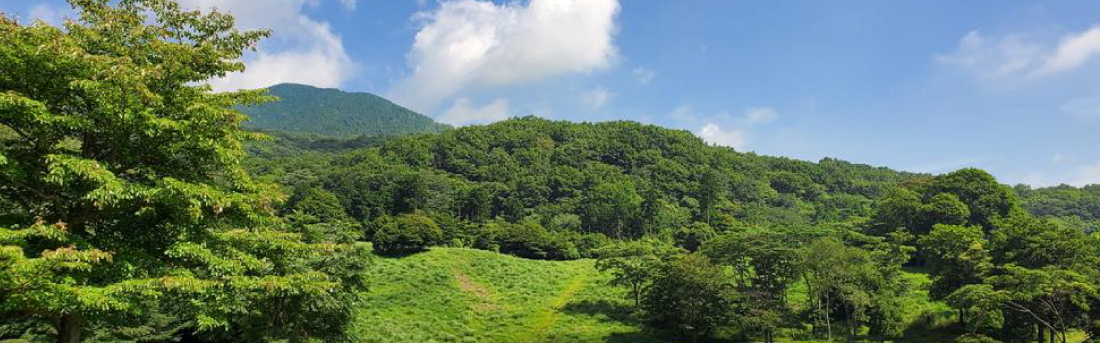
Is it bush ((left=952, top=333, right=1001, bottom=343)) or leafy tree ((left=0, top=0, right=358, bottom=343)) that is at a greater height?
leafy tree ((left=0, top=0, right=358, bottom=343))

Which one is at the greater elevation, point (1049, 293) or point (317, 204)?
point (317, 204)

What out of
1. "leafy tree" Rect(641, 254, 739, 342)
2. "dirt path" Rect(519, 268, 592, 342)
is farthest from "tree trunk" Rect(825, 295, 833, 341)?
"dirt path" Rect(519, 268, 592, 342)

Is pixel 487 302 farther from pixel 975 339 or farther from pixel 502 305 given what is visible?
pixel 975 339

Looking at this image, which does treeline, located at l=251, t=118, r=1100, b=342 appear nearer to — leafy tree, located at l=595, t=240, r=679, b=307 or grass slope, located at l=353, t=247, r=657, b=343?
leafy tree, located at l=595, t=240, r=679, b=307

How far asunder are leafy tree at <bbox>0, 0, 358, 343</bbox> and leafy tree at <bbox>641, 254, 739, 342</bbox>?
31.9 metres

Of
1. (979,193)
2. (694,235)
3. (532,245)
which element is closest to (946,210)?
(979,193)

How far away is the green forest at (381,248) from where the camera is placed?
939 cm

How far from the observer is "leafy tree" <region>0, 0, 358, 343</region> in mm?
8711

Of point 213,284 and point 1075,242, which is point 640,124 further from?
point 213,284

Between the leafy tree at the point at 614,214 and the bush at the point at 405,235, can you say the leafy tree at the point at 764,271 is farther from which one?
the leafy tree at the point at 614,214

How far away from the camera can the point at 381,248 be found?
67375 mm

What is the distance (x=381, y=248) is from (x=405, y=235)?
386 cm

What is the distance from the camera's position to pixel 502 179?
440 feet

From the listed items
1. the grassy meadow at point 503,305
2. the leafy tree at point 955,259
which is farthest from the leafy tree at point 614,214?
the leafy tree at point 955,259
